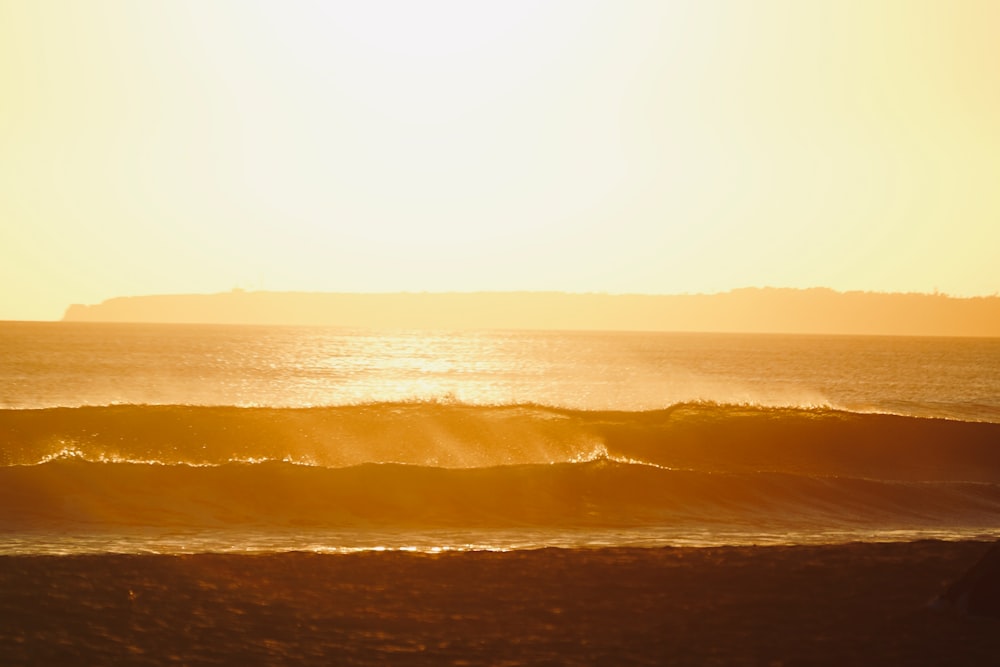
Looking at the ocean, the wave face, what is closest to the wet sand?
the ocean

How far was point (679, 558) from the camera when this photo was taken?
1673 centimetres

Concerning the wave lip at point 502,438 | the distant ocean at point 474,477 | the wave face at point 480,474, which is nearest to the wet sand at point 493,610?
the distant ocean at point 474,477

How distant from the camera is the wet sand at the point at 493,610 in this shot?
37.4ft

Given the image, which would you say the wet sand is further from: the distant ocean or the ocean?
the distant ocean

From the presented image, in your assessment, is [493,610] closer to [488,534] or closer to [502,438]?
[488,534]

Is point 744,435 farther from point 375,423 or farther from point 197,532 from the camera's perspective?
point 197,532

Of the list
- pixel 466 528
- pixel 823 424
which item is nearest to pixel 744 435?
pixel 823 424

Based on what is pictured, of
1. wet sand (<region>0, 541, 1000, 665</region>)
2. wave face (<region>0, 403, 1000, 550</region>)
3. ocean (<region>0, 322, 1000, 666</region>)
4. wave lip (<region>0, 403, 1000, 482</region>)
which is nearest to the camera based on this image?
wet sand (<region>0, 541, 1000, 665</region>)

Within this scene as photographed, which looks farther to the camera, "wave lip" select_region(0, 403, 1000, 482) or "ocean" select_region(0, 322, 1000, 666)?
"wave lip" select_region(0, 403, 1000, 482)

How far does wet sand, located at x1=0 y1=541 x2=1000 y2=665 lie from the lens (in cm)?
1141

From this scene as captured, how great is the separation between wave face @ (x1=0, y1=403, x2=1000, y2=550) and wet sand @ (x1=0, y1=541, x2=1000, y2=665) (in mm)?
2764

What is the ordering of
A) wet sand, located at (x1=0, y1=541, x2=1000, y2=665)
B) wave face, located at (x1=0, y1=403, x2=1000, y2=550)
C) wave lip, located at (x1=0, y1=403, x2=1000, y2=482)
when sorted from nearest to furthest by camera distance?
wet sand, located at (x1=0, y1=541, x2=1000, y2=665)
wave face, located at (x1=0, y1=403, x2=1000, y2=550)
wave lip, located at (x1=0, y1=403, x2=1000, y2=482)

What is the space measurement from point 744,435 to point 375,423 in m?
14.3

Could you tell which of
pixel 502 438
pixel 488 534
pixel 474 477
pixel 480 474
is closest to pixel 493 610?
pixel 488 534
